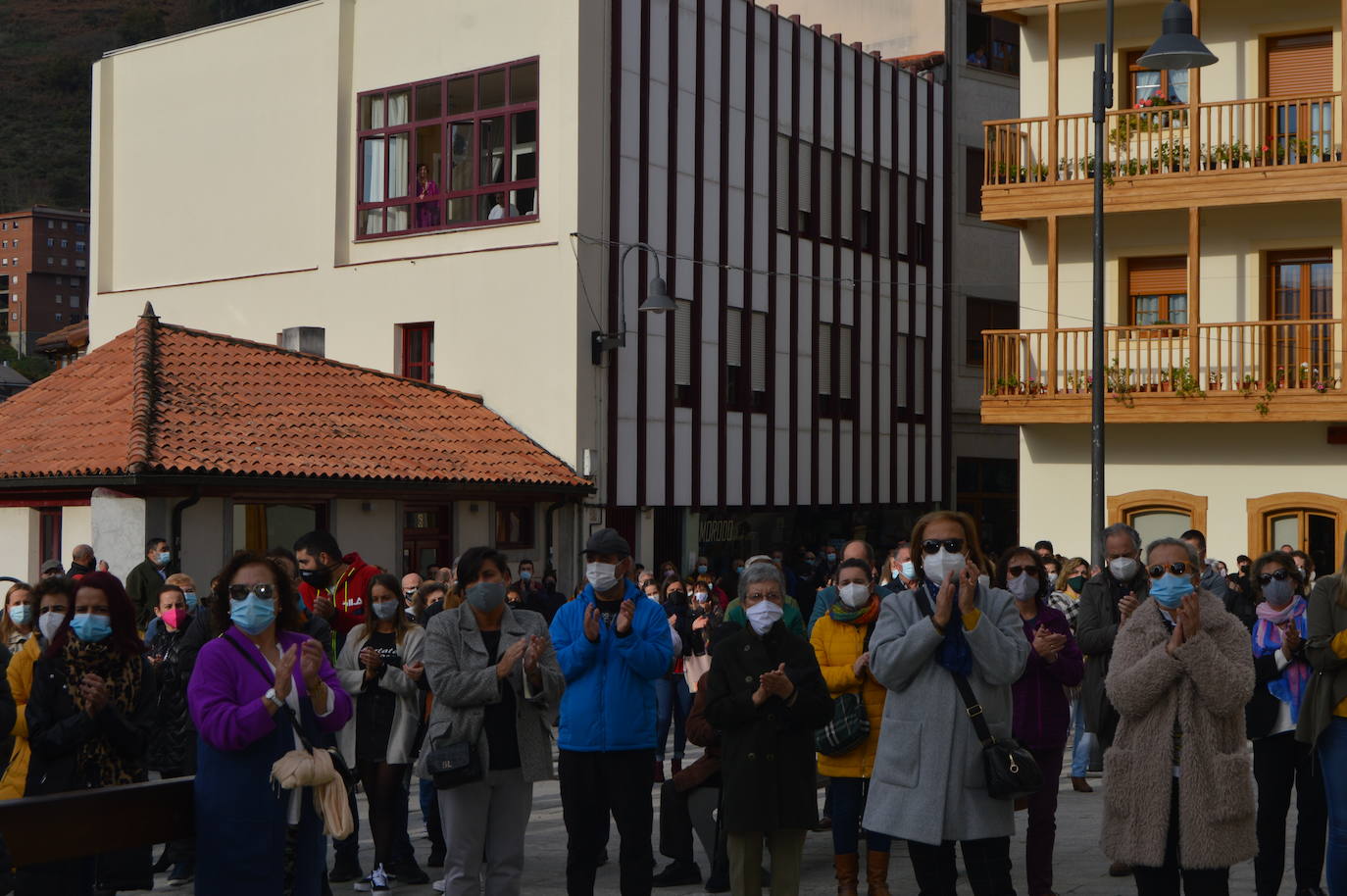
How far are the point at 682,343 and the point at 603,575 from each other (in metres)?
21.9

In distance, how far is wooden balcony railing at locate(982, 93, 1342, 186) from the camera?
23438 mm

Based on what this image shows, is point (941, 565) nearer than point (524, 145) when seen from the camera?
Yes

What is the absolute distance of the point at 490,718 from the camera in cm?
848

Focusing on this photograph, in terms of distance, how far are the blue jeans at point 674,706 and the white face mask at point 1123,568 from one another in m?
5.46

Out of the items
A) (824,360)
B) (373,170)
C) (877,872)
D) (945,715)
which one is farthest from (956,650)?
(824,360)

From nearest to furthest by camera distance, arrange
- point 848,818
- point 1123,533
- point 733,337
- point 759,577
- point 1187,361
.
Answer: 1. point 759,577
2. point 848,818
3. point 1123,533
4. point 1187,361
5. point 733,337

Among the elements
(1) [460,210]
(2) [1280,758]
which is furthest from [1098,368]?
(1) [460,210]

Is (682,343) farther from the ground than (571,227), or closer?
closer

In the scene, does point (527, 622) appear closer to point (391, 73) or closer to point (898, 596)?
point (898, 596)

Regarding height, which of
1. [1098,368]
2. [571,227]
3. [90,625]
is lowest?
[90,625]

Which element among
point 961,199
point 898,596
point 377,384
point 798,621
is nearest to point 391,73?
point 377,384

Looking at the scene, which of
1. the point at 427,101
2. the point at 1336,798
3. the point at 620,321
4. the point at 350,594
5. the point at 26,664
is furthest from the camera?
the point at 427,101

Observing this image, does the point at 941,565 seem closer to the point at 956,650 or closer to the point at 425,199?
the point at 956,650

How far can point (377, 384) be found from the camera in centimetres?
2773
